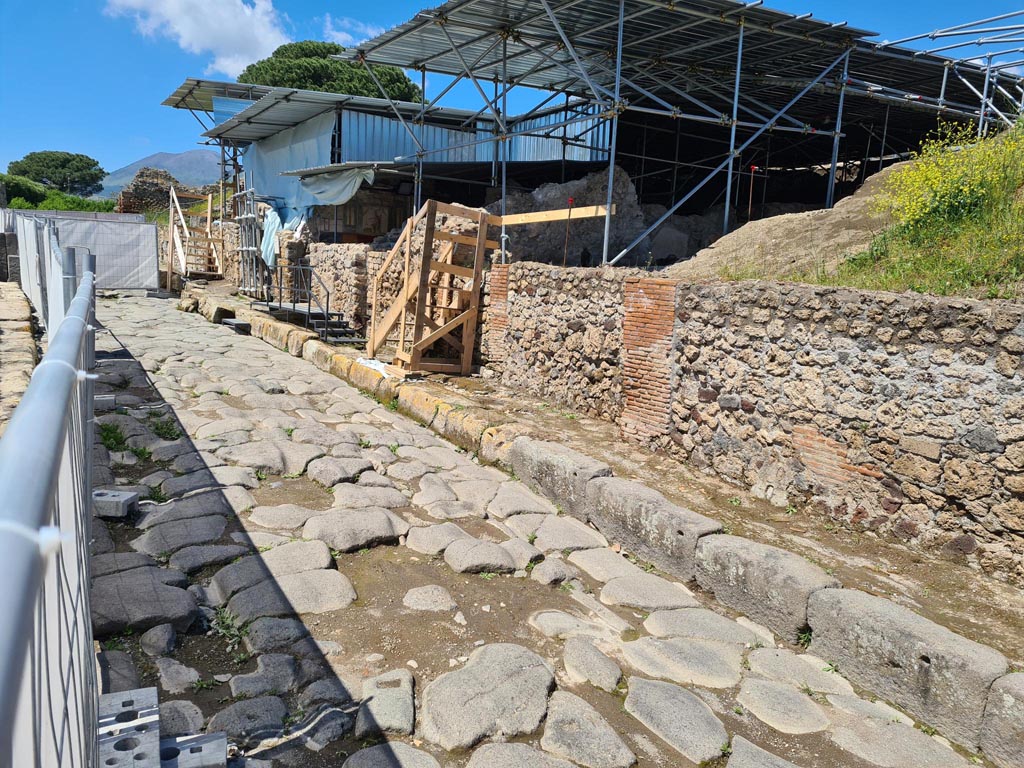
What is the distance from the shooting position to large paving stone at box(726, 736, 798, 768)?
8.93 ft

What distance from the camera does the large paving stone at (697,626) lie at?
145 inches

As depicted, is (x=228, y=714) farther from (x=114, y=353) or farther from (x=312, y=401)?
(x=114, y=353)

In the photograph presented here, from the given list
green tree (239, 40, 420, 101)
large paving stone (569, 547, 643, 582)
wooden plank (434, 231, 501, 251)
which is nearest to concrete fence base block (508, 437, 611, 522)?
large paving stone (569, 547, 643, 582)

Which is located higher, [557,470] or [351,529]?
[557,470]

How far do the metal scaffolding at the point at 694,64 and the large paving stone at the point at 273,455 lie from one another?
5.31 metres

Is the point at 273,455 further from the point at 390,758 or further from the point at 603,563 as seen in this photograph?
the point at 390,758

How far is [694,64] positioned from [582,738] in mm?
13151

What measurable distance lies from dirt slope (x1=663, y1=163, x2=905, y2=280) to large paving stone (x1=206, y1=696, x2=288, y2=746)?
508 cm

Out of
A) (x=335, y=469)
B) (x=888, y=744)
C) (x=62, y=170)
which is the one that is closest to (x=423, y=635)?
(x=888, y=744)

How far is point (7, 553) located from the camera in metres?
0.71

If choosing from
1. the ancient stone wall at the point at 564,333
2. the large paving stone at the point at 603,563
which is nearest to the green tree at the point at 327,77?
the ancient stone wall at the point at 564,333

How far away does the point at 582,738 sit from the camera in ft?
9.16

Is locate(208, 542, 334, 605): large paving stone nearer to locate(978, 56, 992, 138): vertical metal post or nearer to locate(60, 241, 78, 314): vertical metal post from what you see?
locate(60, 241, 78, 314): vertical metal post

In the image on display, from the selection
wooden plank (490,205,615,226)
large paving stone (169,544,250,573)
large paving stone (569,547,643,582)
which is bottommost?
large paving stone (569,547,643,582)
